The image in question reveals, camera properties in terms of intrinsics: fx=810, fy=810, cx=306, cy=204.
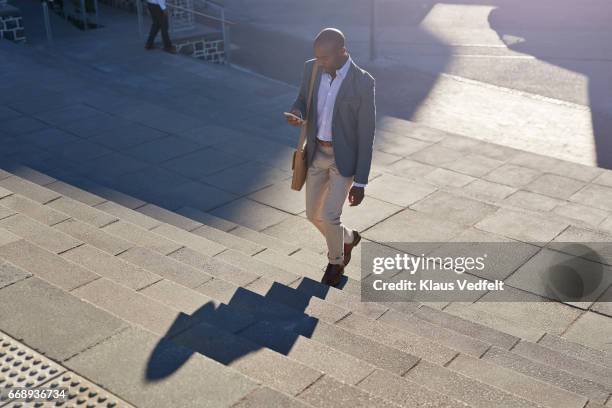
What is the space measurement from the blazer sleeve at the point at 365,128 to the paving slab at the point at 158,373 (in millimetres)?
2429

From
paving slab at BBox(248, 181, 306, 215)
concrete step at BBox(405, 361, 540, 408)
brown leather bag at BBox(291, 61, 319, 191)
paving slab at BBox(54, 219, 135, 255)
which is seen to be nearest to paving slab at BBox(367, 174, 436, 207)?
paving slab at BBox(248, 181, 306, 215)

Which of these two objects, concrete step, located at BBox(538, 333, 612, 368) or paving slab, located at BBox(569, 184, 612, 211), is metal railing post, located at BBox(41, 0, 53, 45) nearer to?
paving slab, located at BBox(569, 184, 612, 211)

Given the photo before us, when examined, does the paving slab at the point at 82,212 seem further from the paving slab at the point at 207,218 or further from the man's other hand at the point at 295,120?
the man's other hand at the point at 295,120

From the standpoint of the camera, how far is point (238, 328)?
5.08 m

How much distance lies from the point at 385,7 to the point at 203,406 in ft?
67.0

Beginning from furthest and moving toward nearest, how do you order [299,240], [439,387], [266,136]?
[266,136] → [299,240] → [439,387]

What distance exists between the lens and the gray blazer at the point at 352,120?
6102 mm

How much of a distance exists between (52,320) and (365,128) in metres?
2.76

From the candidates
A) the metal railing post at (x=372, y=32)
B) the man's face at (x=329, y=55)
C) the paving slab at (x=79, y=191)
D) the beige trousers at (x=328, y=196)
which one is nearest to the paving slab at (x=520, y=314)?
the beige trousers at (x=328, y=196)

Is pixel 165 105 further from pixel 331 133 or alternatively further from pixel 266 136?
pixel 331 133

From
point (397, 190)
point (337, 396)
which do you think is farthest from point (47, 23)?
point (337, 396)

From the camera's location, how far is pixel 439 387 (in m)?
4.53

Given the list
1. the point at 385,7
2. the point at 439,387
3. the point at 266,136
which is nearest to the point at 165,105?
the point at 266,136

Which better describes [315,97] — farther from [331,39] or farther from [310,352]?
[310,352]
